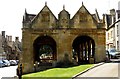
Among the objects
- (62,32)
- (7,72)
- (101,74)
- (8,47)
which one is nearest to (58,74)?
(101,74)

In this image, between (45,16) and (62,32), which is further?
(45,16)

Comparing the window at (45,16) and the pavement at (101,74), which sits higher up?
the window at (45,16)

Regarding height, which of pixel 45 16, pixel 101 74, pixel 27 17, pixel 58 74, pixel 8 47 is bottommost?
pixel 58 74

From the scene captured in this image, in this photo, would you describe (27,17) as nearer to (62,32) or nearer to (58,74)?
(62,32)

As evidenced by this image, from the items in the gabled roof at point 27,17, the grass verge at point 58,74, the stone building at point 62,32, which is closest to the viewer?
the grass verge at point 58,74

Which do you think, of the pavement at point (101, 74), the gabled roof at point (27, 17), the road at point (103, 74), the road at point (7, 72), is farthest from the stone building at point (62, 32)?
the road at point (103, 74)

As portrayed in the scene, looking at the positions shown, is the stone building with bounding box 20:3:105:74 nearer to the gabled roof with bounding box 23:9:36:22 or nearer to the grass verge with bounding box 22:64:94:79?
the gabled roof with bounding box 23:9:36:22

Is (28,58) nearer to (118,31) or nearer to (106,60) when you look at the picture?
(106,60)

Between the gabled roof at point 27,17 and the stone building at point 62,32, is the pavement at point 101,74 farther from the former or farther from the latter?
the gabled roof at point 27,17

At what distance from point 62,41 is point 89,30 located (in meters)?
4.10

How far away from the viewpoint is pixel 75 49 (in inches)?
2643

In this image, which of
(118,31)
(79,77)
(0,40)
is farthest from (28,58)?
(0,40)

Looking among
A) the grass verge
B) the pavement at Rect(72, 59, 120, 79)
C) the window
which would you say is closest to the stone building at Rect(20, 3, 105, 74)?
the window

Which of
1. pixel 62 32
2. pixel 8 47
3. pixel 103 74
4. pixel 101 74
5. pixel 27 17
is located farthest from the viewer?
pixel 8 47
